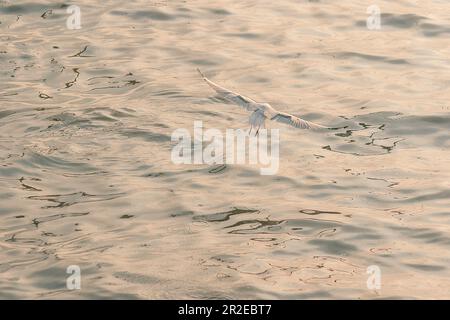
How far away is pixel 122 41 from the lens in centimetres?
1113

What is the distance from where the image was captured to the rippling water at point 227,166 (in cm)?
675

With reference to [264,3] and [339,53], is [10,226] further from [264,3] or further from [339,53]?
[264,3]

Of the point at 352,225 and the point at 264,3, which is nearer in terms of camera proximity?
the point at 352,225

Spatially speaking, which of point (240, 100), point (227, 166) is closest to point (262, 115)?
point (240, 100)

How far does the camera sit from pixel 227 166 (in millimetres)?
8352

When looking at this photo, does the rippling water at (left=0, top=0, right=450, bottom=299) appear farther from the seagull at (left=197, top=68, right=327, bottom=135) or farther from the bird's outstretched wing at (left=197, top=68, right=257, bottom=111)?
the bird's outstretched wing at (left=197, top=68, right=257, bottom=111)

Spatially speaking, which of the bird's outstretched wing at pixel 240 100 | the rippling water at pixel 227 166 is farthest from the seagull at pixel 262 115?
the rippling water at pixel 227 166

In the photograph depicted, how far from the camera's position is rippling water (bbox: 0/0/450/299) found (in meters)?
6.75

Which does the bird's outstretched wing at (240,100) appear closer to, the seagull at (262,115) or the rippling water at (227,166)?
the seagull at (262,115)

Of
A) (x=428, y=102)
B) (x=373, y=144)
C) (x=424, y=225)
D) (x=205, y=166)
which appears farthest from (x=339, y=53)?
(x=424, y=225)

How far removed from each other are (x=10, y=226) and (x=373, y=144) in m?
3.17

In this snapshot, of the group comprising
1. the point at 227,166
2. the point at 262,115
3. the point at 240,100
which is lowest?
the point at 227,166

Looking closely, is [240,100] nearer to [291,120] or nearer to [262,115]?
[262,115]

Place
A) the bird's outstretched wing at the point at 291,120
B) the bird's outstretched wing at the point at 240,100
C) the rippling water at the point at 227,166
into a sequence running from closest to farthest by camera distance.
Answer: the rippling water at the point at 227,166, the bird's outstretched wing at the point at 291,120, the bird's outstretched wing at the point at 240,100
